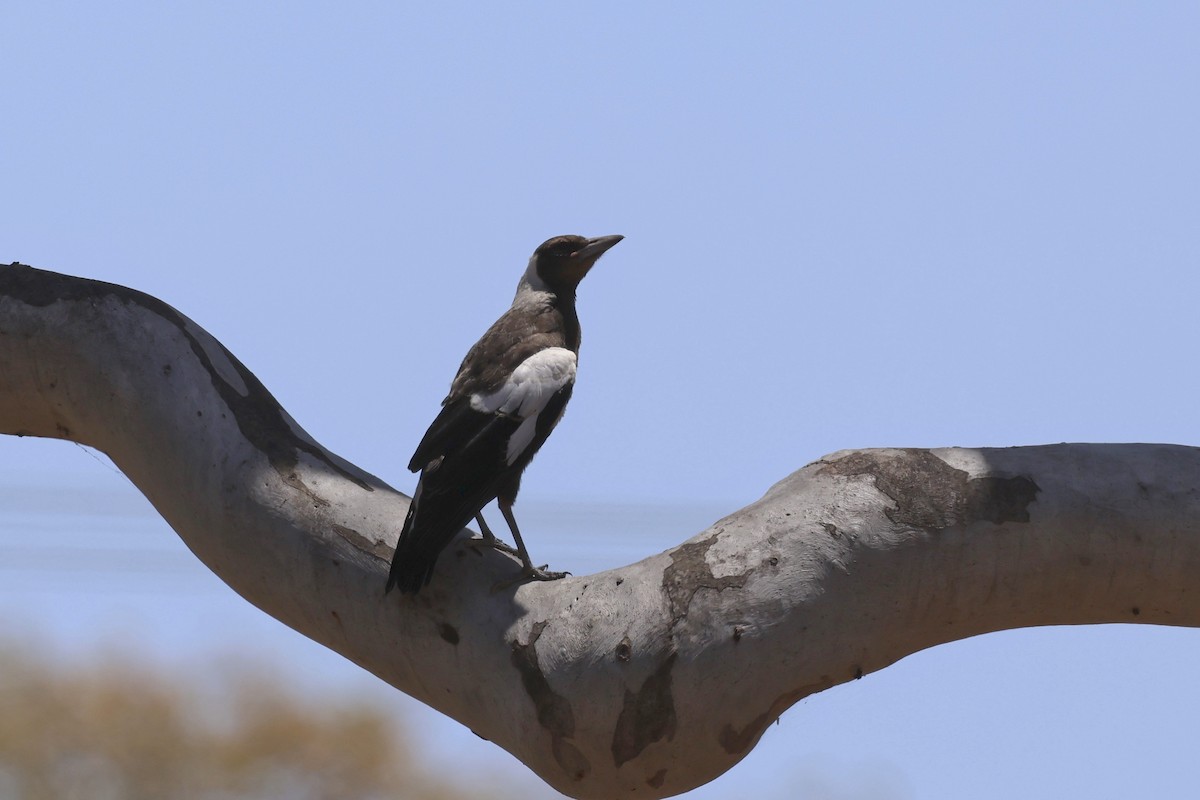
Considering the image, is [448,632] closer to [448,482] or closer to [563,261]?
[448,482]

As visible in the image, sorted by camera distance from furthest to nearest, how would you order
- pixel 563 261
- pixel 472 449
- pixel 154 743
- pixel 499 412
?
pixel 154 743 → pixel 563 261 → pixel 499 412 → pixel 472 449

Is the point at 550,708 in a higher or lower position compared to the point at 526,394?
lower

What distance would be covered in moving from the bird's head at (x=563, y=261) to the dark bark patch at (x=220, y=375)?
1.16 metres

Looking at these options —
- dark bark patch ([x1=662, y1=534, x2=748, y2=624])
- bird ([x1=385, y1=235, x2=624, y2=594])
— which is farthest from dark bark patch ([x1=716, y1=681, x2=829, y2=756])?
bird ([x1=385, y1=235, x2=624, y2=594])

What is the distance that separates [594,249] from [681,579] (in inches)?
68.4

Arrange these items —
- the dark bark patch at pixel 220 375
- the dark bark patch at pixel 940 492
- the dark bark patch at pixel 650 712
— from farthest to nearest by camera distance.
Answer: the dark bark patch at pixel 220 375 → the dark bark patch at pixel 940 492 → the dark bark patch at pixel 650 712

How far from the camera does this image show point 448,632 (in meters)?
3.50

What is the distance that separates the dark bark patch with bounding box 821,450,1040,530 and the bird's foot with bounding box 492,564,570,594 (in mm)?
708

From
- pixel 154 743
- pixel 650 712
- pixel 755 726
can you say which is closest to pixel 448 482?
pixel 650 712

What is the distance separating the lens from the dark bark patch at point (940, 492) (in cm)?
343

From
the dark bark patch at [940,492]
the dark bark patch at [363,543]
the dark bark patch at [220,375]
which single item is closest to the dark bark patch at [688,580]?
the dark bark patch at [940,492]

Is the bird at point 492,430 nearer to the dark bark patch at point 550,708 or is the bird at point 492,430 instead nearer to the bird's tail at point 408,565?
the bird's tail at point 408,565

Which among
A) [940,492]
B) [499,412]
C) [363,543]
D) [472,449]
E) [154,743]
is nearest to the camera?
[940,492]

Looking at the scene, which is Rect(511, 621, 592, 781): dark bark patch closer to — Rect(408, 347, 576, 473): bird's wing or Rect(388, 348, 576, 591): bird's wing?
Rect(388, 348, 576, 591): bird's wing
